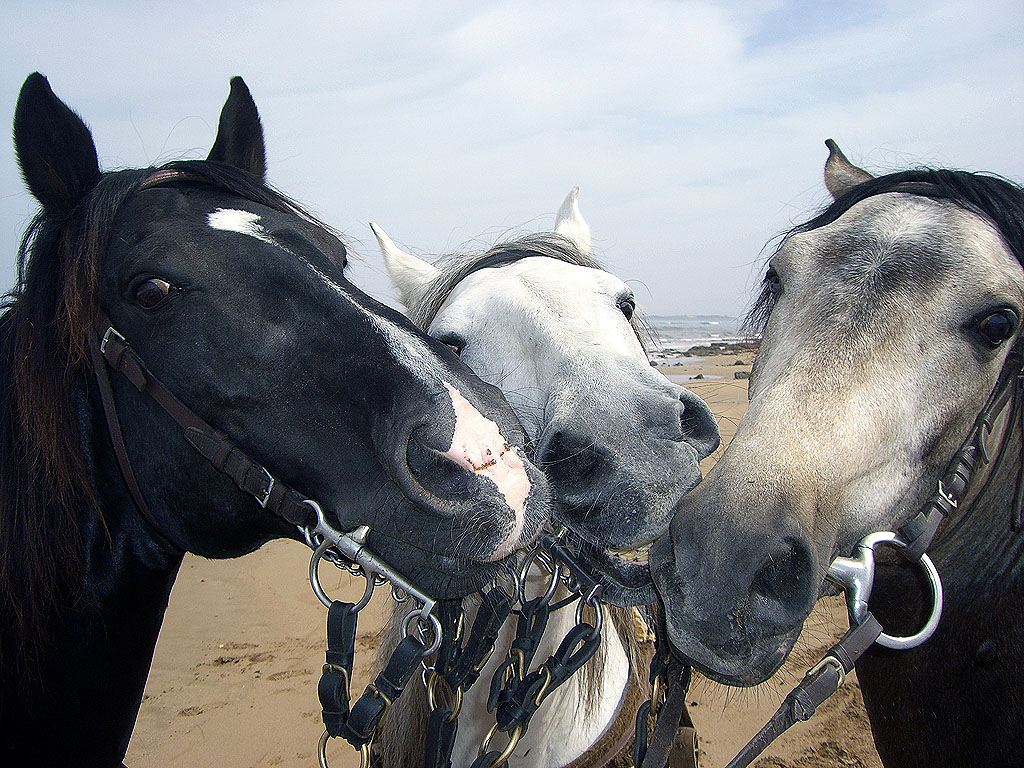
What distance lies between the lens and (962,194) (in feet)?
5.87

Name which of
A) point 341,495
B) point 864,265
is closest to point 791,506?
point 864,265

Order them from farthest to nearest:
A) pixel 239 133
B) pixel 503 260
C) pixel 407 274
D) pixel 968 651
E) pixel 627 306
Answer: pixel 407 274
pixel 503 260
pixel 627 306
pixel 239 133
pixel 968 651

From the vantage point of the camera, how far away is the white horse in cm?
163

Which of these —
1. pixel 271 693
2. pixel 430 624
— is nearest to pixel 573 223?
pixel 430 624

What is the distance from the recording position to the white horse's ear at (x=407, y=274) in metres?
2.98

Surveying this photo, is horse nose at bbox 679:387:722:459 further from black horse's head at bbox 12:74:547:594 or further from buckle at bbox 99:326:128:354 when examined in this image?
buckle at bbox 99:326:128:354

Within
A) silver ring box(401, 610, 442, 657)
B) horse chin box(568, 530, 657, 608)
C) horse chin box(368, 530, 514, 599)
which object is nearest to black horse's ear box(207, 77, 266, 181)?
horse chin box(368, 530, 514, 599)

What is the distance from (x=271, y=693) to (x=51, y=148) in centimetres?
452

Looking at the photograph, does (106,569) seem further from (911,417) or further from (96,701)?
(911,417)

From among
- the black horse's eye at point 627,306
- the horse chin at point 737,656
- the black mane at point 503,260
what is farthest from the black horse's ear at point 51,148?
the horse chin at point 737,656

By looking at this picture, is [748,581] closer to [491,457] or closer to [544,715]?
[491,457]

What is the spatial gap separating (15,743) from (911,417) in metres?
2.65

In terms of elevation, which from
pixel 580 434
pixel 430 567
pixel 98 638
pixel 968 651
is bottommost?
pixel 968 651

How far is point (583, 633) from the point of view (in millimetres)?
1802
